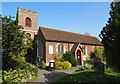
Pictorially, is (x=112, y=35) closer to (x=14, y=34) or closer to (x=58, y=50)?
(x=14, y=34)

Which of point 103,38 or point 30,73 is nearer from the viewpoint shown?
point 103,38

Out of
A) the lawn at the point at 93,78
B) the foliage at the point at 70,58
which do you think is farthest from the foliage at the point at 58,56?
the lawn at the point at 93,78

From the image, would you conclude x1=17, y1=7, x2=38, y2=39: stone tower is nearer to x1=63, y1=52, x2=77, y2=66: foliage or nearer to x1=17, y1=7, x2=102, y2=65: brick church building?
x1=17, y1=7, x2=102, y2=65: brick church building

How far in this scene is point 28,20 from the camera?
2462 cm

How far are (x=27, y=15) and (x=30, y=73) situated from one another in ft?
69.0

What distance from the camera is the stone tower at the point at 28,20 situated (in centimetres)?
2306

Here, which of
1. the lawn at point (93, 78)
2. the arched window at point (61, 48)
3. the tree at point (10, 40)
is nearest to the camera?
the lawn at point (93, 78)

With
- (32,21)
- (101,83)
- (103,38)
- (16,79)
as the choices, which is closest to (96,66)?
(101,83)

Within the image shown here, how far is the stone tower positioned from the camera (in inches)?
908

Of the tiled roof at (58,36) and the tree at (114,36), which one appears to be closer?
the tree at (114,36)

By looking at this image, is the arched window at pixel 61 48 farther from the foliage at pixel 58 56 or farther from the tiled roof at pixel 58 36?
the tiled roof at pixel 58 36

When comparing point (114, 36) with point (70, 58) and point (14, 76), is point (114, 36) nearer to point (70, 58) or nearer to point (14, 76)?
point (14, 76)

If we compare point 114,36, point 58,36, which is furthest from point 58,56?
point 114,36

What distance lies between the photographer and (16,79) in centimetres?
695
